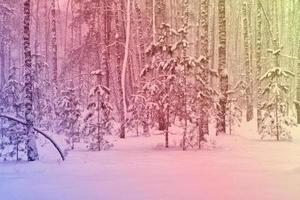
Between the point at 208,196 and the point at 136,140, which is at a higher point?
the point at 136,140

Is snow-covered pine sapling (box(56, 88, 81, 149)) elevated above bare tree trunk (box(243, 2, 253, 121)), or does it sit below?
below

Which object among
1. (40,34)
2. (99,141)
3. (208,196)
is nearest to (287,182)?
(208,196)

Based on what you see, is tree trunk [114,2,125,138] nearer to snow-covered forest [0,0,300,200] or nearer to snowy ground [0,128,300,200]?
snow-covered forest [0,0,300,200]

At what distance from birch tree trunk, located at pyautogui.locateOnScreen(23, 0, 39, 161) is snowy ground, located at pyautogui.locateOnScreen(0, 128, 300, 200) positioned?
0.09 m

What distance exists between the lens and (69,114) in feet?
12.0

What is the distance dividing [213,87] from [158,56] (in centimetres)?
45

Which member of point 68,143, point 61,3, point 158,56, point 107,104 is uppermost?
point 61,3

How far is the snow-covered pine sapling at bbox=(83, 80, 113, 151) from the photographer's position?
12.0ft

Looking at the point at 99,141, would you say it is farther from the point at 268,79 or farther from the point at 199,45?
the point at 268,79

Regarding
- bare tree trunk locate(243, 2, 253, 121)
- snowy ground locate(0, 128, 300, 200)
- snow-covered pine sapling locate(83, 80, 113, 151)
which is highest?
bare tree trunk locate(243, 2, 253, 121)

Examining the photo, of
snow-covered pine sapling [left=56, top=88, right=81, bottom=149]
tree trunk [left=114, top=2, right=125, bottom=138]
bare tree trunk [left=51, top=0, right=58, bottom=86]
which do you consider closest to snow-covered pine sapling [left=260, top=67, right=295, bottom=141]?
tree trunk [left=114, top=2, right=125, bottom=138]

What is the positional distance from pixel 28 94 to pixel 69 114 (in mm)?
334

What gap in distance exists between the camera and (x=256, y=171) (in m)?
3.69

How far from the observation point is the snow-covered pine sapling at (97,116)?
367 centimetres
